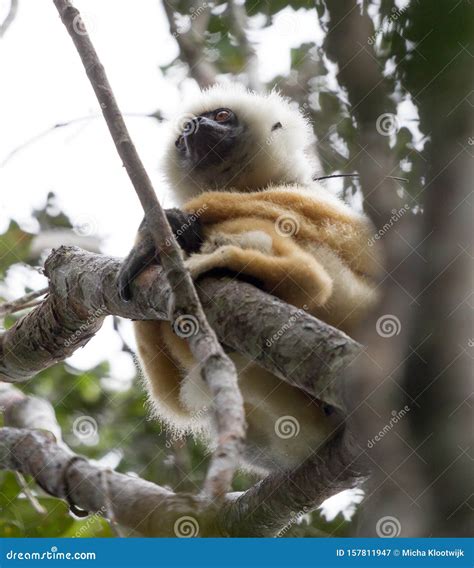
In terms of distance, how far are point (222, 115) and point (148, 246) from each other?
2587 millimetres

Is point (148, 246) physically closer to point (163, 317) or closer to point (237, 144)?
point (163, 317)

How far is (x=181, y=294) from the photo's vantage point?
2.49 metres

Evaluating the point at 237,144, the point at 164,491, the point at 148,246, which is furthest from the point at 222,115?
the point at 164,491

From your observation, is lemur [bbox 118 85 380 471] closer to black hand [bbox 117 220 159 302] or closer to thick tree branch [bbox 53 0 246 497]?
black hand [bbox 117 220 159 302]

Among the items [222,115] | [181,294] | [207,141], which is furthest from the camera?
[222,115]

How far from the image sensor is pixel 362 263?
4059mm

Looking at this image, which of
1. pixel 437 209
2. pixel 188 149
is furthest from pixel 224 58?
pixel 437 209

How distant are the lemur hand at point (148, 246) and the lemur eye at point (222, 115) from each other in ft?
7.10

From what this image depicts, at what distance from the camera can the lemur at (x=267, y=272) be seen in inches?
137

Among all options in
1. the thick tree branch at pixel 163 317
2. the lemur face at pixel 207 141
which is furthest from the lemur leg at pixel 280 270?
the lemur face at pixel 207 141

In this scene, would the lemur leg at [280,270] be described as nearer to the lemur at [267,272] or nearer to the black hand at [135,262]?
the lemur at [267,272]

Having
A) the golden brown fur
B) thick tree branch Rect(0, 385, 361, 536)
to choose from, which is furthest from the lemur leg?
thick tree branch Rect(0, 385, 361, 536)

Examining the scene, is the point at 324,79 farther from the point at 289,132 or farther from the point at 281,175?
the point at 281,175

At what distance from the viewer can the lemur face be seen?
213 inches
